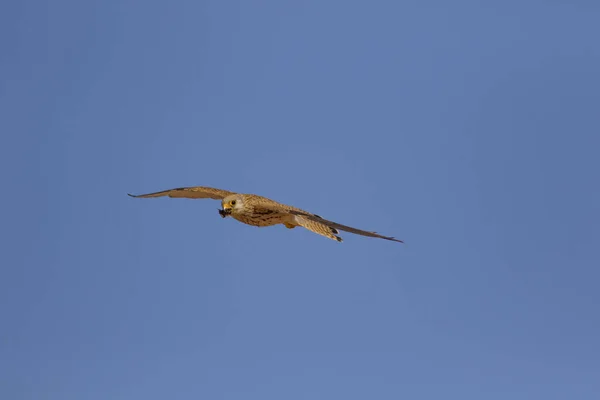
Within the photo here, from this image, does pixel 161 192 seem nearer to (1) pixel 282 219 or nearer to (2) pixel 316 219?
(1) pixel 282 219

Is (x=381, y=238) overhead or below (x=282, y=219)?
below

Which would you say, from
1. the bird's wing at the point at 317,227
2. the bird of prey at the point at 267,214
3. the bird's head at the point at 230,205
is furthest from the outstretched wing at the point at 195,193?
the bird's wing at the point at 317,227

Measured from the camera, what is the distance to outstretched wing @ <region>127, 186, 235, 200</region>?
1731cm

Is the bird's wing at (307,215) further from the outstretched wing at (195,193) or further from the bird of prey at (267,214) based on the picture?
the outstretched wing at (195,193)

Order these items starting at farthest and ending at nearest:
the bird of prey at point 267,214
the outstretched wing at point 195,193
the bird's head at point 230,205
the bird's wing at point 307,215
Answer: the outstretched wing at point 195,193 < the bird's head at point 230,205 < the bird of prey at point 267,214 < the bird's wing at point 307,215

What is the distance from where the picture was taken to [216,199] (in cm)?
1777

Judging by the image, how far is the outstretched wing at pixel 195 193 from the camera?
17.3 m

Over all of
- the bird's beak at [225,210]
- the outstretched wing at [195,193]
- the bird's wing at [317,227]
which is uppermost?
the outstretched wing at [195,193]

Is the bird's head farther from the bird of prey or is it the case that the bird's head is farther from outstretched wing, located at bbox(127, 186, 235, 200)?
outstretched wing, located at bbox(127, 186, 235, 200)

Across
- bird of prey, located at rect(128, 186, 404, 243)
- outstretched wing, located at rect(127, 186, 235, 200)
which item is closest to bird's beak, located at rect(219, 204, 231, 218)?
bird of prey, located at rect(128, 186, 404, 243)

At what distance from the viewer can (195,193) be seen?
1773 centimetres

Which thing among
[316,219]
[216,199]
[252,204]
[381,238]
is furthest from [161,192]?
[381,238]

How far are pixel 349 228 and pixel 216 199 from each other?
5.92 meters

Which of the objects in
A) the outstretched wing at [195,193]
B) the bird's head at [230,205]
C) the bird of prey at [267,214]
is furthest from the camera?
the outstretched wing at [195,193]
